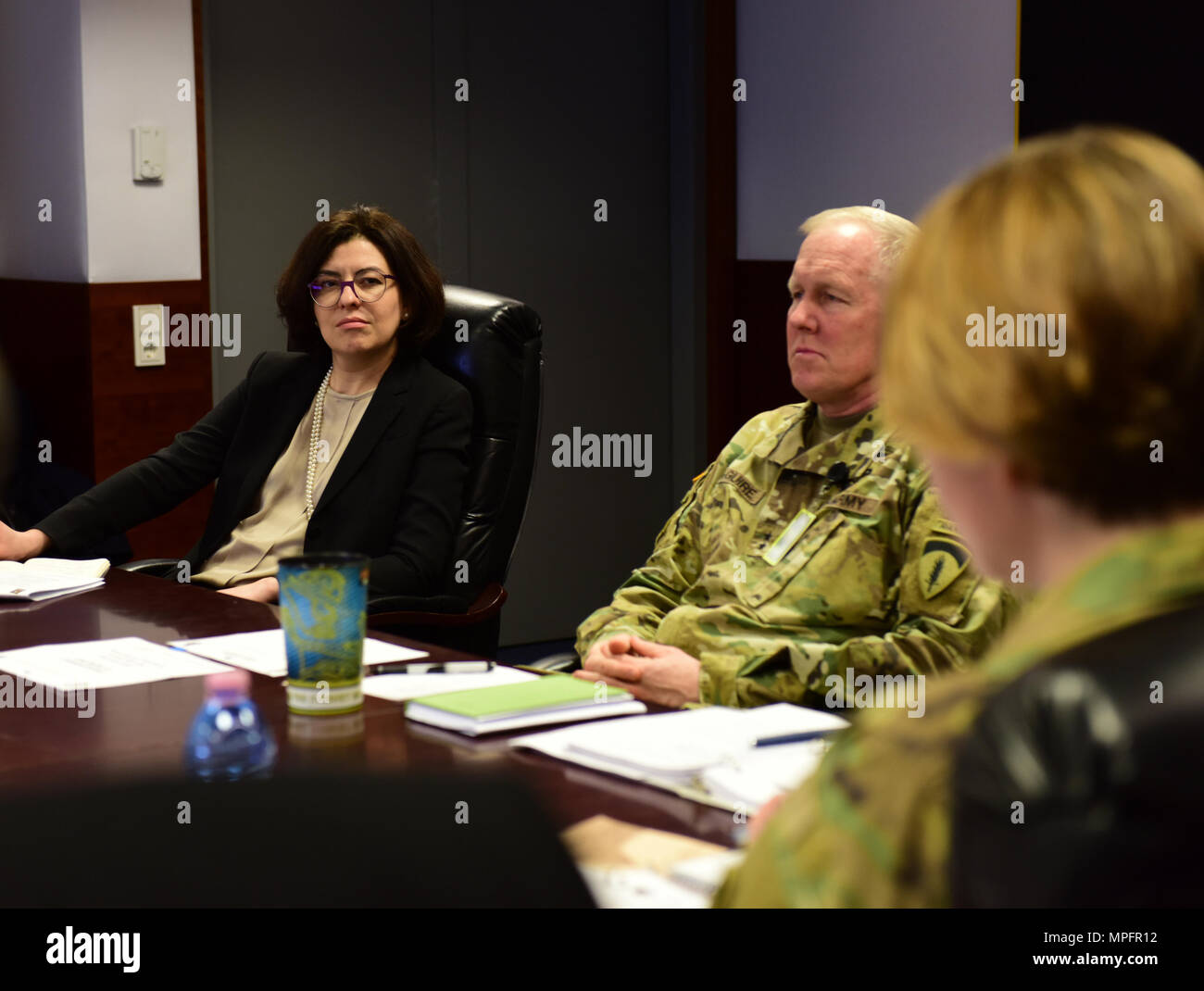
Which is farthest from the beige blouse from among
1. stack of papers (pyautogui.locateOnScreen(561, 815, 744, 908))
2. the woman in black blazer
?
stack of papers (pyautogui.locateOnScreen(561, 815, 744, 908))

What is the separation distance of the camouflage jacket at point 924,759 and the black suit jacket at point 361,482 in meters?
2.05

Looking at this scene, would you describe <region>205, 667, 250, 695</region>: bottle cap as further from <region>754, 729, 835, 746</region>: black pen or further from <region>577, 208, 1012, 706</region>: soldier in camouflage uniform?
<region>754, 729, 835, 746</region>: black pen

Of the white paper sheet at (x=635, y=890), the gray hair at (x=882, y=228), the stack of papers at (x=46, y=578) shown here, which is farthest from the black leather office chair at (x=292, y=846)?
the gray hair at (x=882, y=228)

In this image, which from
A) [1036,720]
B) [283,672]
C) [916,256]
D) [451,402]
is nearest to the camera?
[1036,720]

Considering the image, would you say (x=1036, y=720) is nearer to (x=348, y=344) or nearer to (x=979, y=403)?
(x=979, y=403)

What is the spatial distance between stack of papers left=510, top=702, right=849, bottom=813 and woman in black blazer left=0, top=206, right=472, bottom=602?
1312 mm

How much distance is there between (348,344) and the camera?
300cm

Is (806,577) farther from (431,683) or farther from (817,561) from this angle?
(431,683)

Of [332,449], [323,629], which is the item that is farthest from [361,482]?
[323,629]

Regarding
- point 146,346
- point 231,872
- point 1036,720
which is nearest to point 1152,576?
point 1036,720

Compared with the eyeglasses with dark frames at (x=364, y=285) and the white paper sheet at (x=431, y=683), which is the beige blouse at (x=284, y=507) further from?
the white paper sheet at (x=431, y=683)

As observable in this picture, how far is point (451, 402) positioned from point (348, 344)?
0.26 metres

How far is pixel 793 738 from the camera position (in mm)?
1390

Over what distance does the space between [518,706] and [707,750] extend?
233 millimetres
